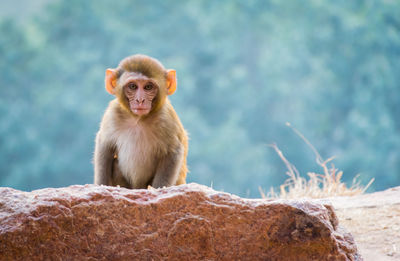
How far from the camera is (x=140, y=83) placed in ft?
14.1

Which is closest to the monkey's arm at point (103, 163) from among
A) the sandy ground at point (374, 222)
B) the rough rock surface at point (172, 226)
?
the rough rock surface at point (172, 226)

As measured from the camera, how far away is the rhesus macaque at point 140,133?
437cm

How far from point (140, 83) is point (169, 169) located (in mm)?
841

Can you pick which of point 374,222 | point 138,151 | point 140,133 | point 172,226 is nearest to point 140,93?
point 140,133

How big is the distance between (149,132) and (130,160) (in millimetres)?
331

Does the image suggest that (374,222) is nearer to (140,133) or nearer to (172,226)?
(140,133)

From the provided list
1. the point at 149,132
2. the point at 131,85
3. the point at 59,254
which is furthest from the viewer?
the point at 149,132

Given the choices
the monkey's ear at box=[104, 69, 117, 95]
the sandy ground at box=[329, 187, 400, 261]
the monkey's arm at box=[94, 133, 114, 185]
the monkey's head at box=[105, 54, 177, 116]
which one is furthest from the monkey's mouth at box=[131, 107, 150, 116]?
the sandy ground at box=[329, 187, 400, 261]

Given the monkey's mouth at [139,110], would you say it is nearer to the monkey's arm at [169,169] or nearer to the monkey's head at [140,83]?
the monkey's head at [140,83]

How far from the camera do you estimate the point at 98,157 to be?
4.73 metres

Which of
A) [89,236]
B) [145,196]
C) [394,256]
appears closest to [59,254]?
[89,236]

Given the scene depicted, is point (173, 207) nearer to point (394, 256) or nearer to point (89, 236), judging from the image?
point (89, 236)

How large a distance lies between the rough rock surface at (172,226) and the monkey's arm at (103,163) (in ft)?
6.16

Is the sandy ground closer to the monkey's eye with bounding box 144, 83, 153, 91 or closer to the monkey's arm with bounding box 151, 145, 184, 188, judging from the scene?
the monkey's arm with bounding box 151, 145, 184, 188
